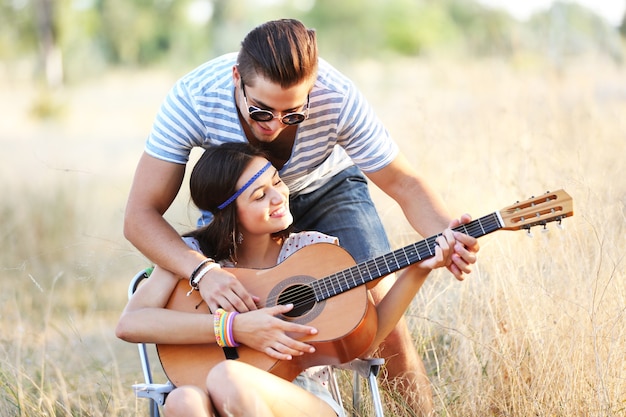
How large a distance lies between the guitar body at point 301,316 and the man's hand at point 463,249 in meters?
0.35

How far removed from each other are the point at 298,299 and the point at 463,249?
2.11 ft

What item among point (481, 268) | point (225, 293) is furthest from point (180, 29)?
point (225, 293)

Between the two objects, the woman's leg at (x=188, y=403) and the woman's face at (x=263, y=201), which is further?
the woman's face at (x=263, y=201)

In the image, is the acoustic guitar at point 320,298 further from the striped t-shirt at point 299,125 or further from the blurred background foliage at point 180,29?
the blurred background foliage at point 180,29

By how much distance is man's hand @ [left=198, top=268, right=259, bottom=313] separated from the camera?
3.08 meters

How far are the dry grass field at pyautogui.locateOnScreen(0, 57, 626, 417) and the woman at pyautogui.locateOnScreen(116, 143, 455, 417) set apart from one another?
0.42 metres

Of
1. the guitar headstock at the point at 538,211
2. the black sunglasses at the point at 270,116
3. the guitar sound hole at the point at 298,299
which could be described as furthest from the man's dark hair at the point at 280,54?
the guitar headstock at the point at 538,211

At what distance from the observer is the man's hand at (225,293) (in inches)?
121

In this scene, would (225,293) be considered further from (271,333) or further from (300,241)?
(300,241)

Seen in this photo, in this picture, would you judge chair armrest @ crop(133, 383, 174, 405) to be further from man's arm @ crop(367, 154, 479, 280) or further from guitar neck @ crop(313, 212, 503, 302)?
man's arm @ crop(367, 154, 479, 280)

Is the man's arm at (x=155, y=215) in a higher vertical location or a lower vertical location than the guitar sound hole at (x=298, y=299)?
higher

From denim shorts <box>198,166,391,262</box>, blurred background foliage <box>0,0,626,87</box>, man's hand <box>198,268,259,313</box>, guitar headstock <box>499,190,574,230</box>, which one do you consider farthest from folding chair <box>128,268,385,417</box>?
blurred background foliage <box>0,0,626,87</box>

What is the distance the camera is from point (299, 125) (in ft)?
11.2

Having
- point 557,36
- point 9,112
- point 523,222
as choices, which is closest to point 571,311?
point 523,222
